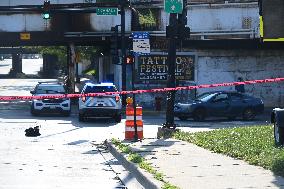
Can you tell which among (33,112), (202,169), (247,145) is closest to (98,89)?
(33,112)

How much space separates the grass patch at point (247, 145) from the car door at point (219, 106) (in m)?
10.9

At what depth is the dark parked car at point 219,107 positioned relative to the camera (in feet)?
96.0

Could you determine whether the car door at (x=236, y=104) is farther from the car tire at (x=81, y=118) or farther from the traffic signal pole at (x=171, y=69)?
the traffic signal pole at (x=171, y=69)

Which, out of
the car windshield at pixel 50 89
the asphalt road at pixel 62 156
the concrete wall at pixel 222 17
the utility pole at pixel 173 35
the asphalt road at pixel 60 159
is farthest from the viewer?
the concrete wall at pixel 222 17

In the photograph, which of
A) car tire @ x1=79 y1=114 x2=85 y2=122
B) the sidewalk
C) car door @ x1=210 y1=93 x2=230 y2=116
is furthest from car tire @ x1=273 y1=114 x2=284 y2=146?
car door @ x1=210 y1=93 x2=230 y2=116

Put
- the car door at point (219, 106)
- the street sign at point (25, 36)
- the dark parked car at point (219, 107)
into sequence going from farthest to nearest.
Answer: the street sign at point (25, 36)
the car door at point (219, 106)
the dark parked car at point (219, 107)

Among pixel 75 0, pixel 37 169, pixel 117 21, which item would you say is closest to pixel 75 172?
pixel 37 169

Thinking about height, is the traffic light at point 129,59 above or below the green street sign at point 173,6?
below

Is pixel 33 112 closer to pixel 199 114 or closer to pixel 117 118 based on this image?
pixel 117 118

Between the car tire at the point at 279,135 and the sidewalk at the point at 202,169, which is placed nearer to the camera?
the sidewalk at the point at 202,169

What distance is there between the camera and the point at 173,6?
18875 mm

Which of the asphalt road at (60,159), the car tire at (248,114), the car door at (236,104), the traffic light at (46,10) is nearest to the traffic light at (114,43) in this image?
the traffic light at (46,10)

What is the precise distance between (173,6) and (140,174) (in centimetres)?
815

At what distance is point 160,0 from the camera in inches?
1539
